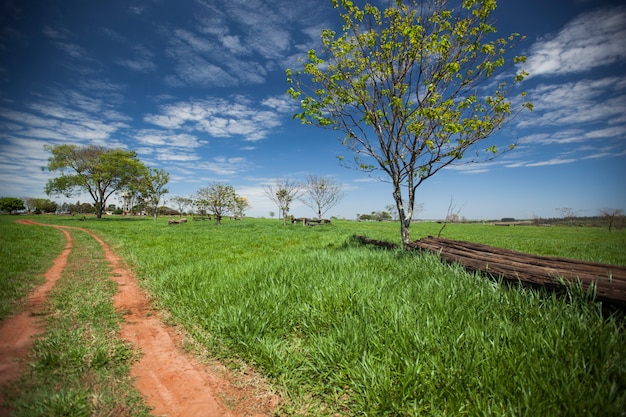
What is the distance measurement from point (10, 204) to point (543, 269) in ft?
405

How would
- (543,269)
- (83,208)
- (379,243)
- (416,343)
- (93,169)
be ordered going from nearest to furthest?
1. (416,343)
2. (543,269)
3. (379,243)
4. (93,169)
5. (83,208)

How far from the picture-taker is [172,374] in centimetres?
315

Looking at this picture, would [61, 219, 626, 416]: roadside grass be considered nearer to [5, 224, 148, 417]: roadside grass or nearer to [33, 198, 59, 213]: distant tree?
[5, 224, 148, 417]: roadside grass

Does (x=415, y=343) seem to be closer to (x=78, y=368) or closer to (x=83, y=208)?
(x=78, y=368)

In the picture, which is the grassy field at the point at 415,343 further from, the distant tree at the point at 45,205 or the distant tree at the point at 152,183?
the distant tree at the point at 45,205

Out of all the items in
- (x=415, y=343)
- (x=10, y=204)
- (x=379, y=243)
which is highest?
(x=10, y=204)

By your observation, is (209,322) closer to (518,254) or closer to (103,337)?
(103,337)

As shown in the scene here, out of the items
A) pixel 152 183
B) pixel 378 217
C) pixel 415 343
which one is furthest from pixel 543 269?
pixel 378 217

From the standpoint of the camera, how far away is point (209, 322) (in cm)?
427

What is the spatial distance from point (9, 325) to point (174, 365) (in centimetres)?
329

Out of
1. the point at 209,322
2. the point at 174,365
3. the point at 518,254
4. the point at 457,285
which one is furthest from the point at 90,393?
the point at 518,254

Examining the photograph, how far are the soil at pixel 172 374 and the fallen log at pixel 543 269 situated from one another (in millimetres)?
4644

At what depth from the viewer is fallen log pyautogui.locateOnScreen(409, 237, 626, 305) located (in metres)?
3.48

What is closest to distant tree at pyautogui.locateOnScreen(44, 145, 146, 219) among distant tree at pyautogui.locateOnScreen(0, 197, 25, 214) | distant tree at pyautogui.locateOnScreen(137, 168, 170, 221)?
distant tree at pyautogui.locateOnScreen(137, 168, 170, 221)
